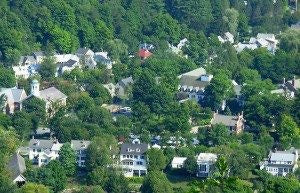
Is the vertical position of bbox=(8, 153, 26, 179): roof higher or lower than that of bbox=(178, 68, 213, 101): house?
lower

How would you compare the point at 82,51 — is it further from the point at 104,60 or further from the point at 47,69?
the point at 47,69

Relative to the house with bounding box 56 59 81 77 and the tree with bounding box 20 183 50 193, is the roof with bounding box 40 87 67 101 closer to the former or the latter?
the house with bounding box 56 59 81 77

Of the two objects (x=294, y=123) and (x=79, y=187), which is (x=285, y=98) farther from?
(x=79, y=187)

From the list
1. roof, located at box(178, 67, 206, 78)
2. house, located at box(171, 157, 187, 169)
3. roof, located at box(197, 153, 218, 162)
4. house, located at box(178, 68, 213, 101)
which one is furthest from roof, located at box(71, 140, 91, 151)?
roof, located at box(178, 67, 206, 78)

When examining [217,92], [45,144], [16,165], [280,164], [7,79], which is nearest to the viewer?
[16,165]

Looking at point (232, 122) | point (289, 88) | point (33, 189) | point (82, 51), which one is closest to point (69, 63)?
point (82, 51)

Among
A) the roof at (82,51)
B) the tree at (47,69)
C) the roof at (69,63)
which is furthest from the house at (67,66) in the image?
the roof at (82,51)

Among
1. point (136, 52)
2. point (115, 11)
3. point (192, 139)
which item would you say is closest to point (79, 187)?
→ point (192, 139)
